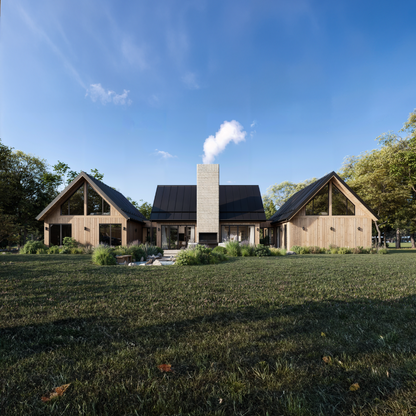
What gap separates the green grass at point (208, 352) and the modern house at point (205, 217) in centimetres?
1657

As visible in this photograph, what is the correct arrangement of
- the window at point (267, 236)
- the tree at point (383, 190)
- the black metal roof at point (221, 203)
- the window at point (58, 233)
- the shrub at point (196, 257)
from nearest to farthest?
the shrub at point (196, 257), the window at point (58, 233), the black metal roof at point (221, 203), the window at point (267, 236), the tree at point (383, 190)

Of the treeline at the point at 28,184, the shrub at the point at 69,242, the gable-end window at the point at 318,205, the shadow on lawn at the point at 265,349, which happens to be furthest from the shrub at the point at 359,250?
the treeline at the point at 28,184

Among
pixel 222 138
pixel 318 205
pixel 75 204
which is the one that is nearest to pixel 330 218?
pixel 318 205

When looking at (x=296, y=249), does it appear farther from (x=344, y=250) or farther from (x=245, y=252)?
(x=245, y=252)

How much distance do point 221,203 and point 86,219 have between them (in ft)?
40.2

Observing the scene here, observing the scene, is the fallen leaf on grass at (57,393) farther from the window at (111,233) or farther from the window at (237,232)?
the window at (237,232)

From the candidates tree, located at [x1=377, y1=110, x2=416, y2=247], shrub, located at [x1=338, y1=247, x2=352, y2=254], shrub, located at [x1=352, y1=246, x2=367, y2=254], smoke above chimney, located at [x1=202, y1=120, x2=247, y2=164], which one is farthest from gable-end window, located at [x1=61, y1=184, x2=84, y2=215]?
tree, located at [x1=377, y1=110, x2=416, y2=247]

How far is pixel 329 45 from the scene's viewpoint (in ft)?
43.9

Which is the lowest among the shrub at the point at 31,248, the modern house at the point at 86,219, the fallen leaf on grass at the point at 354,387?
the shrub at the point at 31,248

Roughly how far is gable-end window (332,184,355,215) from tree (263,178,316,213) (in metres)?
24.8

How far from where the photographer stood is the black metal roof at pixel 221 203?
70.8ft

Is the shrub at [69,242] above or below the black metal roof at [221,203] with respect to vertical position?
below

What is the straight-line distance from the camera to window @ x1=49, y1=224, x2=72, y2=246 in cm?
1856

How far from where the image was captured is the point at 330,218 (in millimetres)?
18719
